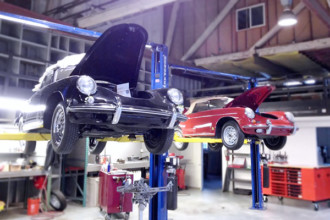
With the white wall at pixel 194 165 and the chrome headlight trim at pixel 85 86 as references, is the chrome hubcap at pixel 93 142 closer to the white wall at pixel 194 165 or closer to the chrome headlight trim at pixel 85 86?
the chrome headlight trim at pixel 85 86

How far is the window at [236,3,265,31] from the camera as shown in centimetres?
965

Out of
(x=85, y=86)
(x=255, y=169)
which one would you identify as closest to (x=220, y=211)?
(x=255, y=169)

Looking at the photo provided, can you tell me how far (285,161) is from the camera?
998 centimetres

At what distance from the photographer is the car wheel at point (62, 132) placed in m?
2.80

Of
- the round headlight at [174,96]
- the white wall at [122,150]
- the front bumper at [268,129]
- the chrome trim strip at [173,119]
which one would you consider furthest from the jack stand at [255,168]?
the chrome trim strip at [173,119]

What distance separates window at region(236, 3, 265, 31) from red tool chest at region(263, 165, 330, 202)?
4.66 metres

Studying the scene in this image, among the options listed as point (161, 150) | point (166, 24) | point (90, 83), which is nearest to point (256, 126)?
point (161, 150)

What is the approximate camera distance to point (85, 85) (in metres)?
2.85

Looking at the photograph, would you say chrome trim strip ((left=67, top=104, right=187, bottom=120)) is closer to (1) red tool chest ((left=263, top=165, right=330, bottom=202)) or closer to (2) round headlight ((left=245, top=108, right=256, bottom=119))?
(2) round headlight ((left=245, top=108, right=256, bottom=119))

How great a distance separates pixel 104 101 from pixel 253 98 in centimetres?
399

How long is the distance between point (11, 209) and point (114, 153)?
3.07 m

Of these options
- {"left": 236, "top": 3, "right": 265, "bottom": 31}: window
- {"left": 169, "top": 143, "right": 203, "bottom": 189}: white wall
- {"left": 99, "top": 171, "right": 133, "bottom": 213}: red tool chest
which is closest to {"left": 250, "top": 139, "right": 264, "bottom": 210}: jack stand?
{"left": 99, "top": 171, "right": 133, "bottom": 213}: red tool chest

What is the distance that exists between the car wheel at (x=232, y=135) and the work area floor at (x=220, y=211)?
2576 millimetres

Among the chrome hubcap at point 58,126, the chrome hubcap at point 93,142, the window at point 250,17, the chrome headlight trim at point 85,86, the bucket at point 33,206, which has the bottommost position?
the bucket at point 33,206
